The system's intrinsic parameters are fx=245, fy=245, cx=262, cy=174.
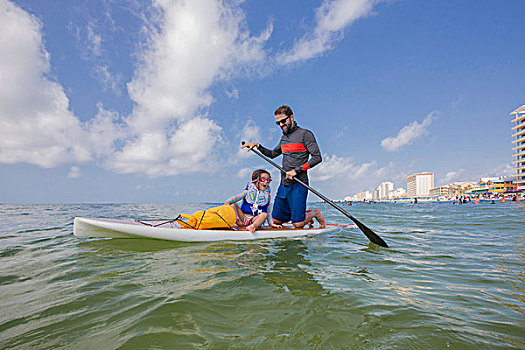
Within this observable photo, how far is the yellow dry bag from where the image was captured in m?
5.02

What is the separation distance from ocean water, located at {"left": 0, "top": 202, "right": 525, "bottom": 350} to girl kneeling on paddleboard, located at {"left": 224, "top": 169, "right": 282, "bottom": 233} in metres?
1.44

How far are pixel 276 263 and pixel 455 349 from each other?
2168 mm

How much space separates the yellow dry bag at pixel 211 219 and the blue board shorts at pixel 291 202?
→ 1114 millimetres

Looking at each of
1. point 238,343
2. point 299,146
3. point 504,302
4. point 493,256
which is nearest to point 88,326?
point 238,343

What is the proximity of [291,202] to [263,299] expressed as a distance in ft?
10.7

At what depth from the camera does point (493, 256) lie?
3.72m

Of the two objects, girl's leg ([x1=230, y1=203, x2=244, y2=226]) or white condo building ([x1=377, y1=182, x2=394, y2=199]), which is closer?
girl's leg ([x1=230, y1=203, x2=244, y2=226])

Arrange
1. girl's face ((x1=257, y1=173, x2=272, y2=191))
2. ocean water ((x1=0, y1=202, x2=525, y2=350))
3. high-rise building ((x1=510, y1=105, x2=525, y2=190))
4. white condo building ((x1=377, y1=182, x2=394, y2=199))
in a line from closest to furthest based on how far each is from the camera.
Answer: ocean water ((x1=0, y1=202, x2=525, y2=350))
girl's face ((x1=257, y1=173, x2=272, y2=191))
high-rise building ((x1=510, y1=105, x2=525, y2=190))
white condo building ((x1=377, y1=182, x2=394, y2=199))

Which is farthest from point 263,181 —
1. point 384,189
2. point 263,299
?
point 384,189

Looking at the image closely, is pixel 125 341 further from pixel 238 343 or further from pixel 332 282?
pixel 332 282

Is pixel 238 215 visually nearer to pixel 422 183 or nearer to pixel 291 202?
pixel 291 202

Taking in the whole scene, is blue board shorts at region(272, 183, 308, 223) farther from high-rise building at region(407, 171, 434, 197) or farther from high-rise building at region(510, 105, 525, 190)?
high-rise building at region(407, 171, 434, 197)

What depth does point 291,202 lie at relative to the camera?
535cm

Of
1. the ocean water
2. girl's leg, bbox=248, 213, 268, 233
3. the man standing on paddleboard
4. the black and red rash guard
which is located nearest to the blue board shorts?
the man standing on paddleboard
